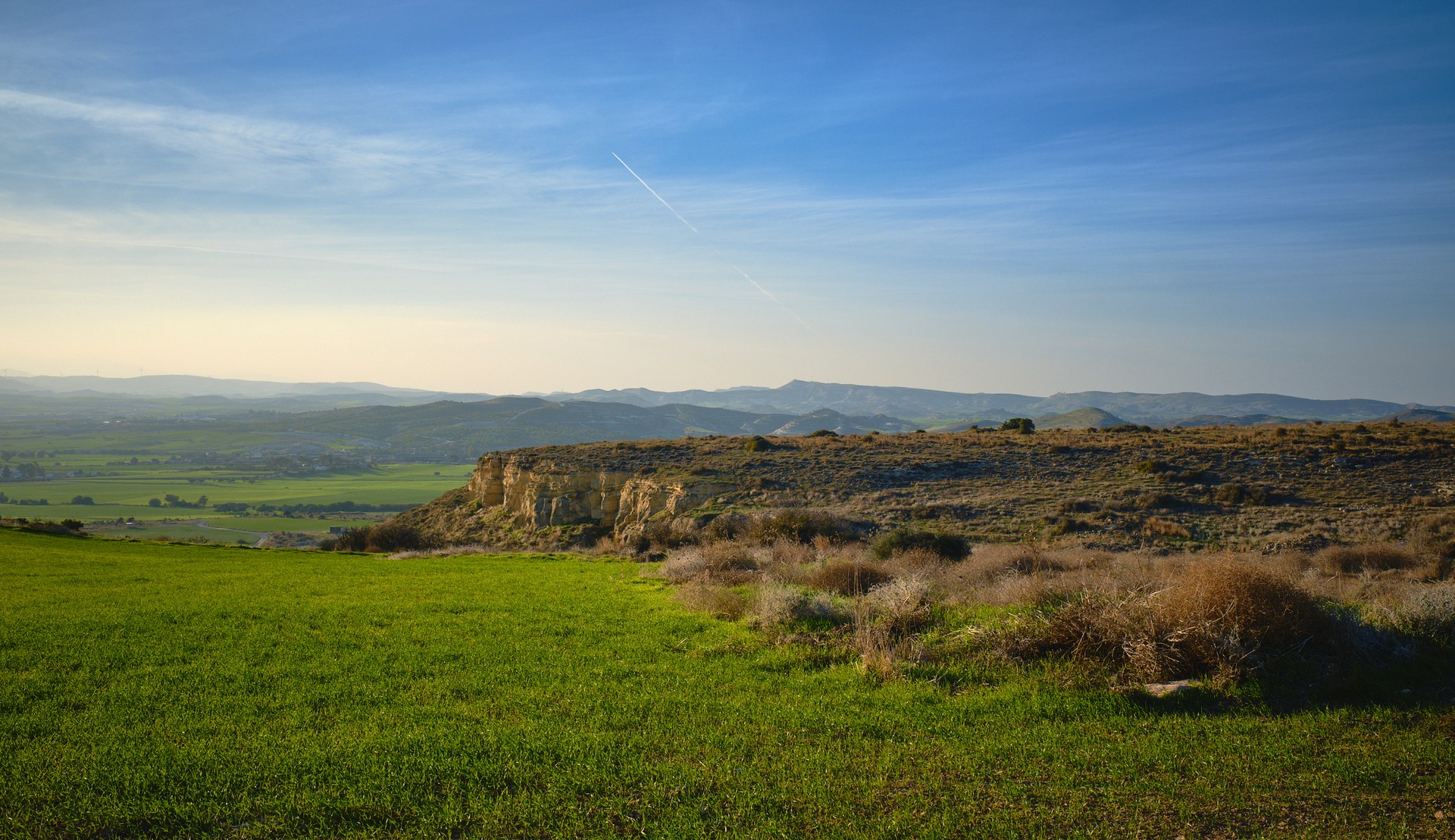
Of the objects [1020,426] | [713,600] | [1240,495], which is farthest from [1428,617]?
[1020,426]

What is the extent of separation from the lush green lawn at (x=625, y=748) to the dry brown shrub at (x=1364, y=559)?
13.5 meters

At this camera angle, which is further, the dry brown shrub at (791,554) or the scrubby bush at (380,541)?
the scrubby bush at (380,541)

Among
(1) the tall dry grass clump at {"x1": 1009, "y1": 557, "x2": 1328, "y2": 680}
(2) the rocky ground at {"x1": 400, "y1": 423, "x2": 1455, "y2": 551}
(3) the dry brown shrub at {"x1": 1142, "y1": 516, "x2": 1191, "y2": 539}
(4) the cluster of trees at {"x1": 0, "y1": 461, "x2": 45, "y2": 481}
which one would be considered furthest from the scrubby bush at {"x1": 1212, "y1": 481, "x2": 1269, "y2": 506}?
(4) the cluster of trees at {"x1": 0, "y1": 461, "x2": 45, "y2": 481}

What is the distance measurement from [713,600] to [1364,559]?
16.8 metres

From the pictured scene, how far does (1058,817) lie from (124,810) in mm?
6759

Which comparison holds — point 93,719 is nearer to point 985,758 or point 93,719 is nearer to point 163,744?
point 163,744

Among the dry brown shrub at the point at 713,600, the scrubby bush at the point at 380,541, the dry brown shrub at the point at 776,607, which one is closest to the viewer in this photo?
the dry brown shrub at the point at 776,607

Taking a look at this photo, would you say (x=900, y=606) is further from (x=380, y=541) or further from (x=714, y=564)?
(x=380, y=541)

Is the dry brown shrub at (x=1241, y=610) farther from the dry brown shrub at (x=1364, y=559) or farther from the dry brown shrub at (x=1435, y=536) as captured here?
the dry brown shrub at (x=1435, y=536)

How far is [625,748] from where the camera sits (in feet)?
20.7

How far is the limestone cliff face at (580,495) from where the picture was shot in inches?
1410

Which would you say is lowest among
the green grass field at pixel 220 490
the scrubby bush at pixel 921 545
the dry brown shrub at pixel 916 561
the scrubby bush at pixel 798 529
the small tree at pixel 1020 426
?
the green grass field at pixel 220 490

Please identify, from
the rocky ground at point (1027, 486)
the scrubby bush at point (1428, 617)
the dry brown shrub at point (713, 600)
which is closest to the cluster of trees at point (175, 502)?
the rocky ground at point (1027, 486)

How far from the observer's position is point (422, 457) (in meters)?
143
